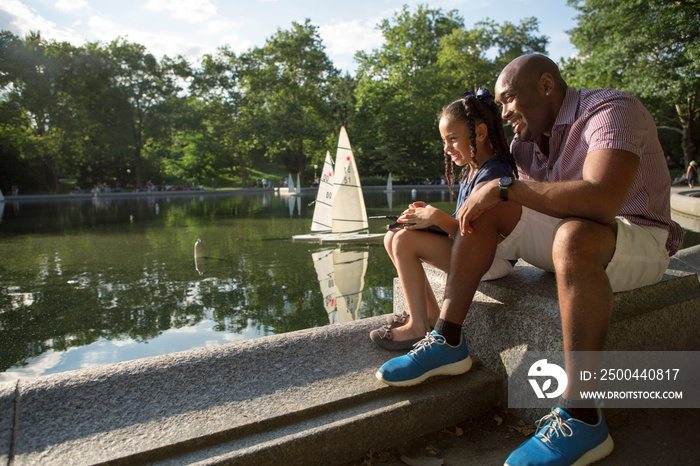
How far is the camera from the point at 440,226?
2.01 meters

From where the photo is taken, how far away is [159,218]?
15797 mm

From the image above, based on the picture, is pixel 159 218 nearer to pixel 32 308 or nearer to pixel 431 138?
pixel 32 308

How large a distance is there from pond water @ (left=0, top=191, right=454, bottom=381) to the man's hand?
2768mm

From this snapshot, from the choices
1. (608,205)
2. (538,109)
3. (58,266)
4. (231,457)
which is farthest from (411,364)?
(58,266)

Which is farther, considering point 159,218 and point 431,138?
point 431,138

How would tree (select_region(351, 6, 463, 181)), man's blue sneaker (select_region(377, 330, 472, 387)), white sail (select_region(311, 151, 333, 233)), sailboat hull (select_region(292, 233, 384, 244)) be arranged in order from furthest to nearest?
tree (select_region(351, 6, 463, 181)), white sail (select_region(311, 151, 333, 233)), sailboat hull (select_region(292, 233, 384, 244)), man's blue sneaker (select_region(377, 330, 472, 387))

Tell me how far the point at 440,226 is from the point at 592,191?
59cm

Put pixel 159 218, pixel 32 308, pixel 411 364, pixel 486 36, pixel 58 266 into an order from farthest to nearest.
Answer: pixel 486 36 < pixel 159 218 < pixel 58 266 < pixel 32 308 < pixel 411 364

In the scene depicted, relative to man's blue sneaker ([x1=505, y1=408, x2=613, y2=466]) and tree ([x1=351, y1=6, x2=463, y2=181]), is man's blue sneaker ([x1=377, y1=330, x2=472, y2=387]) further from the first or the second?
tree ([x1=351, y1=6, x2=463, y2=181])

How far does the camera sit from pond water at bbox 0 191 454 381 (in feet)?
13.4

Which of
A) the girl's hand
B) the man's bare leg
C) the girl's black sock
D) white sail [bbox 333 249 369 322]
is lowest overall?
white sail [bbox 333 249 369 322]

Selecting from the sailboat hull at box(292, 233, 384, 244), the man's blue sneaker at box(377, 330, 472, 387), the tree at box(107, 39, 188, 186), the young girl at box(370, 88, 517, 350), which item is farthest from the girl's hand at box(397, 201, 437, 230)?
the tree at box(107, 39, 188, 186)

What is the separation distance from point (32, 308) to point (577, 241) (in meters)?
5.43

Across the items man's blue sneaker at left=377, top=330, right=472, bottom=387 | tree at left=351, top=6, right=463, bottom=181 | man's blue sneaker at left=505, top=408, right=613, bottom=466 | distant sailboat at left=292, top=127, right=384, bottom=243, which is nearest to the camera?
man's blue sneaker at left=505, top=408, right=613, bottom=466
